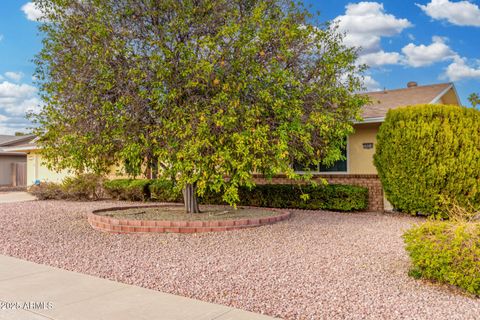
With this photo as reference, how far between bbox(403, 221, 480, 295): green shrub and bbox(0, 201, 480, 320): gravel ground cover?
0.18 meters

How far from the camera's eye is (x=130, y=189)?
1658 centimetres

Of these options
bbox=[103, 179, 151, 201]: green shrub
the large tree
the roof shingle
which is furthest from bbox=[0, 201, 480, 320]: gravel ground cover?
bbox=[103, 179, 151, 201]: green shrub

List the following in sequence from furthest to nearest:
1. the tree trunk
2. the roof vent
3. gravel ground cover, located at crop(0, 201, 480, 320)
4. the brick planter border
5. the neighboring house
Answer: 1. the neighboring house
2. the roof vent
3. the tree trunk
4. the brick planter border
5. gravel ground cover, located at crop(0, 201, 480, 320)

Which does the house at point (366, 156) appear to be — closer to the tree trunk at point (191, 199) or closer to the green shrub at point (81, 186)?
the tree trunk at point (191, 199)

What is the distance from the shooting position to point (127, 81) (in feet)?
29.6

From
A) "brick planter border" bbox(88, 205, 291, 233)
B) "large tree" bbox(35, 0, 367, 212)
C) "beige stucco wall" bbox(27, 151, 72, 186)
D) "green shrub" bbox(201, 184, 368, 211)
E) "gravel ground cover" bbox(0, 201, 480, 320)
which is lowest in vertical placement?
"gravel ground cover" bbox(0, 201, 480, 320)

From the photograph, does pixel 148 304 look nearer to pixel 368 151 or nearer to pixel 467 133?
pixel 467 133

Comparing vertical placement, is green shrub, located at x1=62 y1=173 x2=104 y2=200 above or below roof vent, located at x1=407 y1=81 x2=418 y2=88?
below

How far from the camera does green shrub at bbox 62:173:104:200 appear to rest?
17047 mm

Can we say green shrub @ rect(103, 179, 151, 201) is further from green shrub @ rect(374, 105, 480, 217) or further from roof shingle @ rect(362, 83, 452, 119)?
green shrub @ rect(374, 105, 480, 217)

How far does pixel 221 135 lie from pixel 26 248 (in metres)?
4.23

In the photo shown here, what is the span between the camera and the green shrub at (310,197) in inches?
493

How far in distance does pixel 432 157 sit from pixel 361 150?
3.17m

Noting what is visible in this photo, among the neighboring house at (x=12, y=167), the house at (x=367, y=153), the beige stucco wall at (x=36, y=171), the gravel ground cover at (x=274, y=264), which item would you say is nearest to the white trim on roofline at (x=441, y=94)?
the house at (x=367, y=153)
